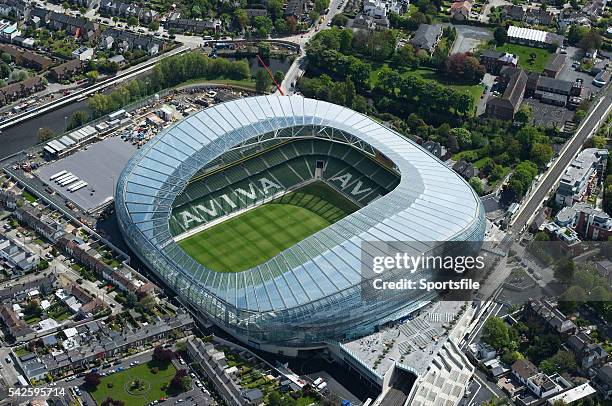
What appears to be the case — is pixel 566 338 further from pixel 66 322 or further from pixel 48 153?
pixel 48 153

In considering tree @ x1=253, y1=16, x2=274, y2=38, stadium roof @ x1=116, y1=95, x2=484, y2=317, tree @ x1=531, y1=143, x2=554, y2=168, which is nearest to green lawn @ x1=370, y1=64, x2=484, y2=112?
tree @ x1=531, y1=143, x2=554, y2=168

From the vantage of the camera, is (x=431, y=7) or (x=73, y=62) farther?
(x=431, y=7)

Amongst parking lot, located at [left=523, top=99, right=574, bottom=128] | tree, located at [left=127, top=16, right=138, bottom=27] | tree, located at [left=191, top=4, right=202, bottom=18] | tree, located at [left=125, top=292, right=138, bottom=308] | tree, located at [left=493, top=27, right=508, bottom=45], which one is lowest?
tree, located at [left=125, top=292, right=138, bottom=308]

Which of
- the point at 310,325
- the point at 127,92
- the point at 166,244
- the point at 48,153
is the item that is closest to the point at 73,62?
the point at 127,92

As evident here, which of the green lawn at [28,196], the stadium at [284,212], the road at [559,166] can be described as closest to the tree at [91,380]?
the stadium at [284,212]

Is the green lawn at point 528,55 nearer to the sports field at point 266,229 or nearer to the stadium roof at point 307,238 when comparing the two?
the stadium roof at point 307,238

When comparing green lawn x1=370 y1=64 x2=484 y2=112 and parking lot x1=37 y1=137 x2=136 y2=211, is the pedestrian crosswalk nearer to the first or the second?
parking lot x1=37 y1=137 x2=136 y2=211

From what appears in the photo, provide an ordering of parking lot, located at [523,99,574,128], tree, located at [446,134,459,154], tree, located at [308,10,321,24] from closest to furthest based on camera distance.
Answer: tree, located at [446,134,459,154], parking lot, located at [523,99,574,128], tree, located at [308,10,321,24]

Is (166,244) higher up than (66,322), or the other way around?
(166,244)
